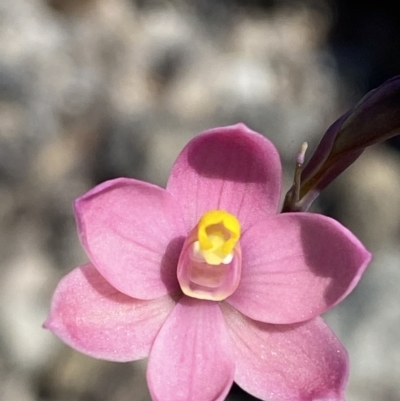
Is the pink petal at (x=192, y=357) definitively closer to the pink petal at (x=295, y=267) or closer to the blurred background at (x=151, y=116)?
the pink petal at (x=295, y=267)

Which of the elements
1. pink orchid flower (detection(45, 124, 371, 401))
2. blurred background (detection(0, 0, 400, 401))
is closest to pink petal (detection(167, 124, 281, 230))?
pink orchid flower (detection(45, 124, 371, 401))

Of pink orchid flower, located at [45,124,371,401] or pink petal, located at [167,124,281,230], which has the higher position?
pink petal, located at [167,124,281,230]

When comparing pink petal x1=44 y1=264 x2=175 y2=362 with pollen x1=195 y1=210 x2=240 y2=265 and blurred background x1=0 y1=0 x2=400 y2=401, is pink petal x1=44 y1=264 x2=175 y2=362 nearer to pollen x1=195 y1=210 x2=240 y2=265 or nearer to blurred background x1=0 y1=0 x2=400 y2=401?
pollen x1=195 y1=210 x2=240 y2=265

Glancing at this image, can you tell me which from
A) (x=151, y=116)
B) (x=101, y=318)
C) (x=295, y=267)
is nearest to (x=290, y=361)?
(x=295, y=267)

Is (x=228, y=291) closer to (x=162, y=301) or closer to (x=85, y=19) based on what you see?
(x=162, y=301)

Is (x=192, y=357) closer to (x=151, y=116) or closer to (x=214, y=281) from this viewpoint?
(x=214, y=281)

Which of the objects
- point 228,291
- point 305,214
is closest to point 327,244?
point 305,214

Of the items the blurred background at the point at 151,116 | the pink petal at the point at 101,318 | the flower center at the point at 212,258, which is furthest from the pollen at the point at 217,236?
the blurred background at the point at 151,116
